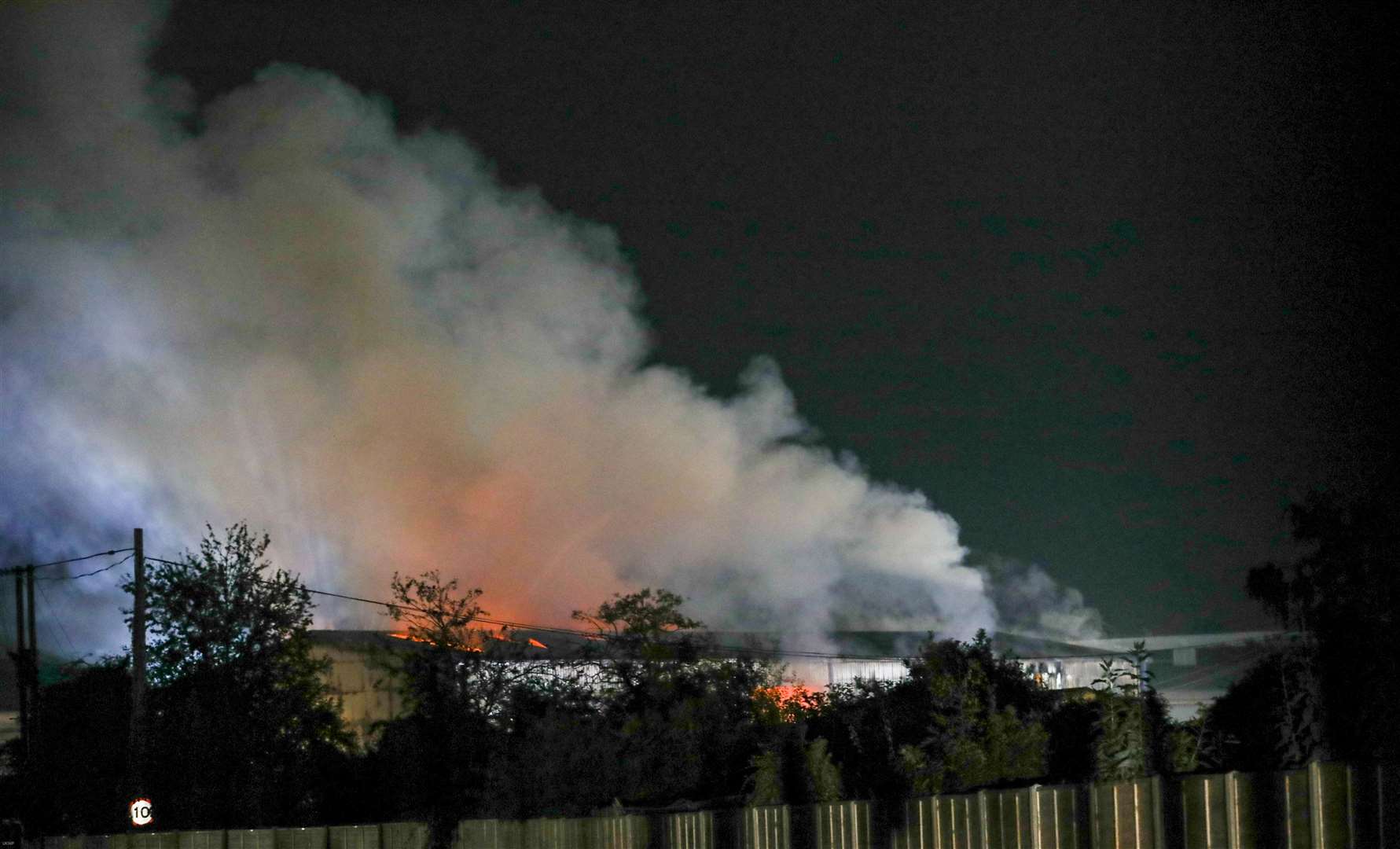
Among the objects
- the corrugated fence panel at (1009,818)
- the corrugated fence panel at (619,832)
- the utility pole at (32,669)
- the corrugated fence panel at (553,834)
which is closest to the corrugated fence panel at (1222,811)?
the corrugated fence panel at (1009,818)

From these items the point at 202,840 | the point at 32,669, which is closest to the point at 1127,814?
the point at 202,840

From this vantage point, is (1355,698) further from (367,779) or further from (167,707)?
(167,707)

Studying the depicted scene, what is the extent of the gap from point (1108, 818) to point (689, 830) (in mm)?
5600

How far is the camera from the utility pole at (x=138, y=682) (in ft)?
98.4

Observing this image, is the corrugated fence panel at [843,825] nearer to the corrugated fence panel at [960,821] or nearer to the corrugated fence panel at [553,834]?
the corrugated fence panel at [960,821]

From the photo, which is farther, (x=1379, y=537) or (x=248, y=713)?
(x=248, y=713)

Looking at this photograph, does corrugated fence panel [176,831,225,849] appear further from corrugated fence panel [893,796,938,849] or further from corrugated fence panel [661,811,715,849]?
corrugated fence panel [893,796,938,849]

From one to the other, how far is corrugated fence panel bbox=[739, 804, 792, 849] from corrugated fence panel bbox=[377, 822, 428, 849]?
287 inches

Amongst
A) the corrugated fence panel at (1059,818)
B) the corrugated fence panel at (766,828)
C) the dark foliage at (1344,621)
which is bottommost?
the corrugated fence panel at (766,828)

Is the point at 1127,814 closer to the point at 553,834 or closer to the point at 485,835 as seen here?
the point at 553,834

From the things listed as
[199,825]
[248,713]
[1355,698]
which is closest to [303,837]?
[199,825]

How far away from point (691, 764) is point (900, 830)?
1196 cm

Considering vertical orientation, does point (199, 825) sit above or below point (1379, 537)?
below

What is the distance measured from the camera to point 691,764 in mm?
20672
